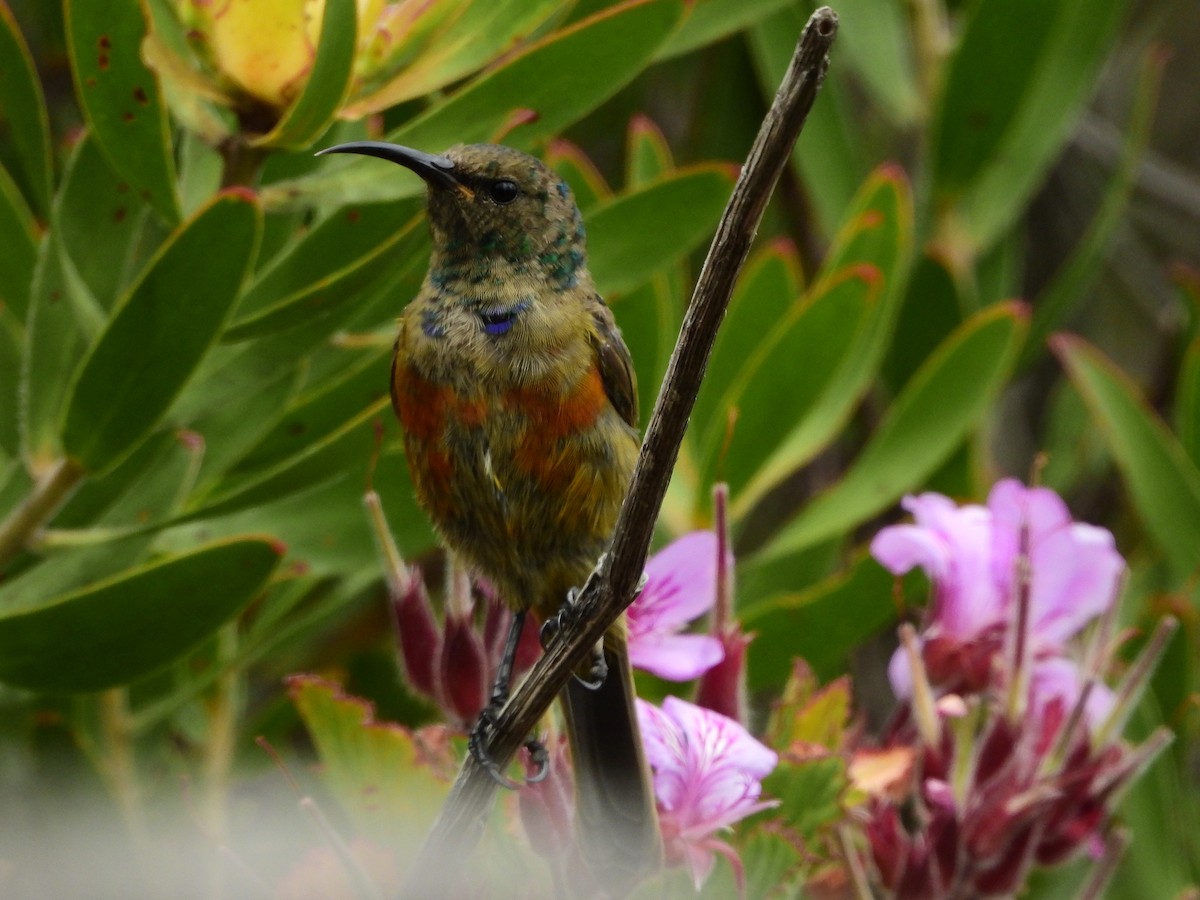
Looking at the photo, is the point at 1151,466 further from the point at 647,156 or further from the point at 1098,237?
the point at 647,156

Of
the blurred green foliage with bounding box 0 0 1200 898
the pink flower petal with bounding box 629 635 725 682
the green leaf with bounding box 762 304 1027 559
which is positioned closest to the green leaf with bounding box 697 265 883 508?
the blurred green foliage with bounding box 0 0 1200 898

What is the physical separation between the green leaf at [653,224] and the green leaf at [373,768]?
25.3 inches

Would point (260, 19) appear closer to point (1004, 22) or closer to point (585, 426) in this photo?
point (585, 426)

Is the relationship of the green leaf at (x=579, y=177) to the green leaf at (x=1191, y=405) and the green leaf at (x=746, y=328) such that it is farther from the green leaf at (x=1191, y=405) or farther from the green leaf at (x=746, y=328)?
the green leaf at (x=1191, y=405)

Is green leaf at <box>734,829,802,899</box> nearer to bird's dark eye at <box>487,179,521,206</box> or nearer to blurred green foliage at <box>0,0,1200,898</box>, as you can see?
blurred green foliage at <box>0,0,1200,898</box>

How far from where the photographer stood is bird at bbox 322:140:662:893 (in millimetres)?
1590

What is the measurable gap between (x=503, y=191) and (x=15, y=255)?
52 cm

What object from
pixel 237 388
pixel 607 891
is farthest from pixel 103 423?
pixel 607 891

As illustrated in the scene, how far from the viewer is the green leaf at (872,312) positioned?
215 cm

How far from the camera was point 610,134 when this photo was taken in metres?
2.92

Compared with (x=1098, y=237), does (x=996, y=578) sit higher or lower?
lower

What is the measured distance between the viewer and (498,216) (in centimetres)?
168

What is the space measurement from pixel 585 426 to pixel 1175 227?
7.68 feet

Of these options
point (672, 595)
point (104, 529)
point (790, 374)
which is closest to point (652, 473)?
point (672, 595)
